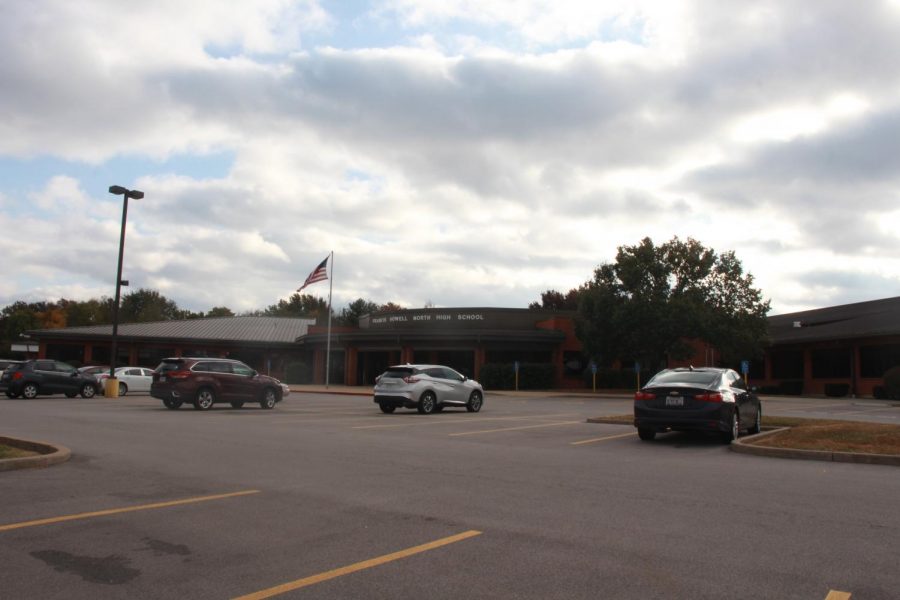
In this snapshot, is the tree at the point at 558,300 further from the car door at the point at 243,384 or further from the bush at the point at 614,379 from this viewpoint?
the car door at the point at 243,384

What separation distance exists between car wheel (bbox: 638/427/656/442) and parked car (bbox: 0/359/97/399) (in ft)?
82.2

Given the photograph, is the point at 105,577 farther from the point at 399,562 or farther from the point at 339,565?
the point at 399,562

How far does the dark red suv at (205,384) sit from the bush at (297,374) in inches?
1280

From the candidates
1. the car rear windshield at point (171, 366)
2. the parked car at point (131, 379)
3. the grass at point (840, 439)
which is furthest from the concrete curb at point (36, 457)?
the parked car at point (131, 379)

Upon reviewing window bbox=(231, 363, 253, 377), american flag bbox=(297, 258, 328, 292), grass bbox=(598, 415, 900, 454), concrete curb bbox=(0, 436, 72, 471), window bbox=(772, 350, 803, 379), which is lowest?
concrete curb bbox=(0, 436, 72, 471)

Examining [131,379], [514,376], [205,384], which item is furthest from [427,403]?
[514,376]

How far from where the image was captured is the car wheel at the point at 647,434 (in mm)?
14594

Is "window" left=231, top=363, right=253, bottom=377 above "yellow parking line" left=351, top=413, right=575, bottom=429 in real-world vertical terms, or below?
above

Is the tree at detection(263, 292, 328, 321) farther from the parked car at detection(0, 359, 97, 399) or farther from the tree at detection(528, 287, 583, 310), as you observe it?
the parked car at detection(0, 359, 97, 399)

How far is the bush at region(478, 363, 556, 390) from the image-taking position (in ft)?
148

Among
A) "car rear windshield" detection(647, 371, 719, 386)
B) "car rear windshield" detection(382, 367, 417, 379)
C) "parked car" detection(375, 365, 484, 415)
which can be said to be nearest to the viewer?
"car rear windshield" detection(647, 371, 719, 386)

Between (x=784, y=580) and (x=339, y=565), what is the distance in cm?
310

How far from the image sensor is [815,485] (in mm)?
9094

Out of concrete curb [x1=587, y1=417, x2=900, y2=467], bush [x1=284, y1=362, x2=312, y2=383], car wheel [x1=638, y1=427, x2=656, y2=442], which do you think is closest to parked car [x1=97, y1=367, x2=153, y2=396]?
bush [x1=284, y1=362, x2=312, y2=383]
